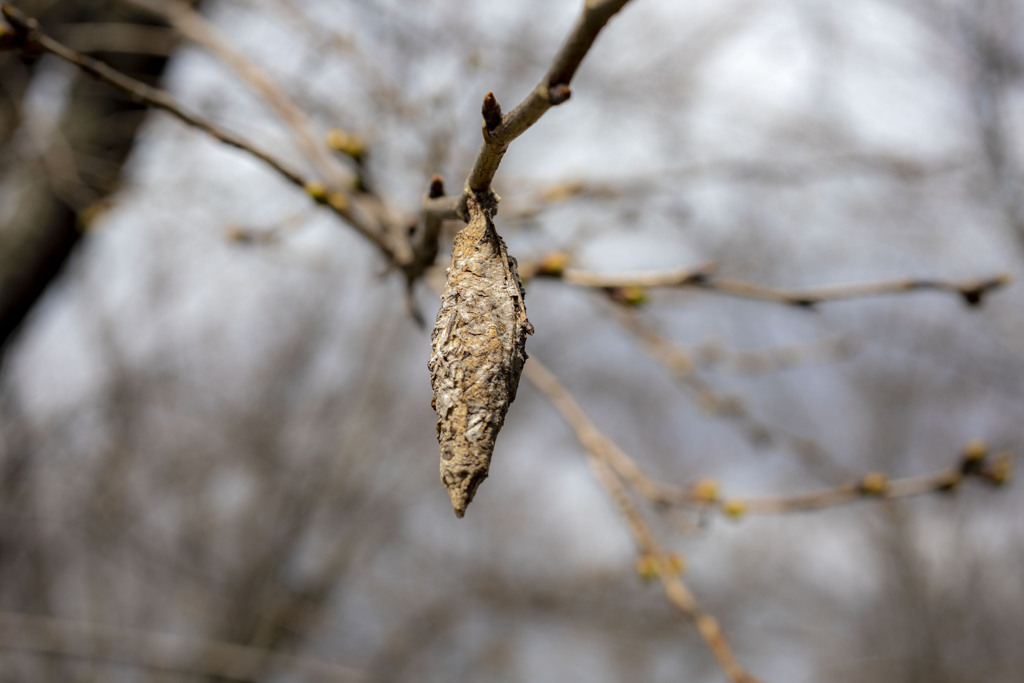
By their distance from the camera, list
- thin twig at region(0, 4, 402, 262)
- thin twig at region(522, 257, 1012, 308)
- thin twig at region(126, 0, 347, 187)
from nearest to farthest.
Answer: thin twig at region(0, 4, 402, 262) < thin twig at region(522, 257, 1012, 308) < thin twig at region(126, 0, 347, 187)

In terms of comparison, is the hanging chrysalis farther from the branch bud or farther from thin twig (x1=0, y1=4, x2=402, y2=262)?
thin twig (x1=0, y1=4, x2=402, y2=262)

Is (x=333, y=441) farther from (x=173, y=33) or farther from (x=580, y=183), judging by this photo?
(x=580, y=183)

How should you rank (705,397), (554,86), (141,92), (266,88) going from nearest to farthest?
(554,86) < (141,92) < (266,88) < (705,397)

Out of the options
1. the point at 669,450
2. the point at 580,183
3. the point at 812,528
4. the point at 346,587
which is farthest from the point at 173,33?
the point at 812,528

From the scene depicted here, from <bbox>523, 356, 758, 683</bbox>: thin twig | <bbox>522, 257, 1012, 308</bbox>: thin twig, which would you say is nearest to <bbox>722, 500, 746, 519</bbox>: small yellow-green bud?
<bbox>523, 356, 758, 683</bbox>: thin twig

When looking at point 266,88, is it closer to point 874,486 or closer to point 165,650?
point 874,486

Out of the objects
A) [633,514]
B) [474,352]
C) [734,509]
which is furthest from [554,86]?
[734,509]

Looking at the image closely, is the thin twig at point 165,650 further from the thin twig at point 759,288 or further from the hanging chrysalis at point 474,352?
the hanging chrysalis at point 474,352
